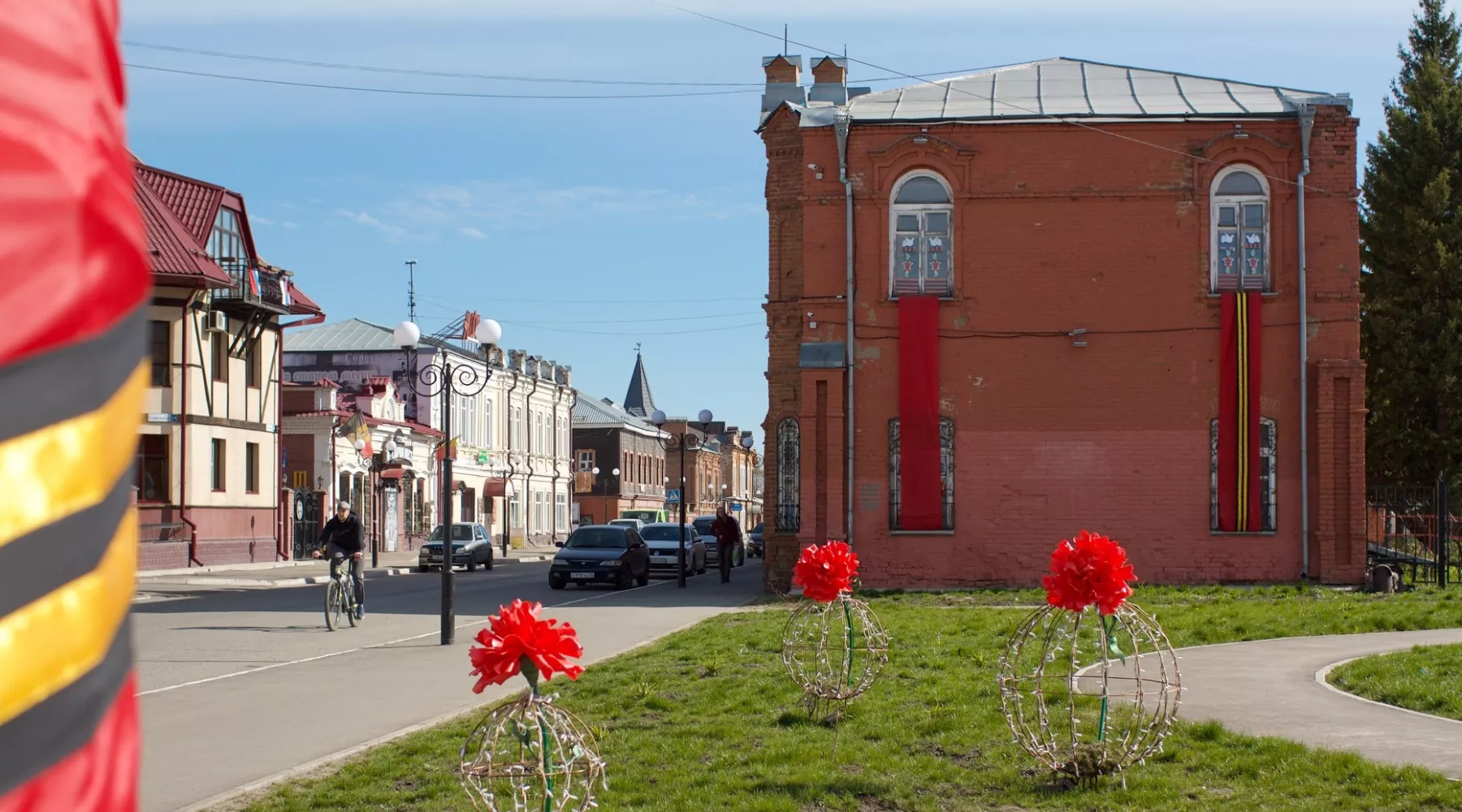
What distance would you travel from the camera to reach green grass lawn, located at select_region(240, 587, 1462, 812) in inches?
300

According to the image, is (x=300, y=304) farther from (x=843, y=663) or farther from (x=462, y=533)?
(x=843, y=663)

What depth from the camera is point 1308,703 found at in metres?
11.0

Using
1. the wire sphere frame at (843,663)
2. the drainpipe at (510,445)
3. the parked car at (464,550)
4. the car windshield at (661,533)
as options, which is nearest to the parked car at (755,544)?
the parked car at (464,550)

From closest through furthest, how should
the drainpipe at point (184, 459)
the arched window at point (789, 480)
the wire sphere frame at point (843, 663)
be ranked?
the wire sphere frame at point (843, 663) → the arched window at point (789, 480) → the drainpipe at point (184, 459)

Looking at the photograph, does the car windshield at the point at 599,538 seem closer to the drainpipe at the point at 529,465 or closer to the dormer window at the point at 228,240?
the dormer window at the point at 228,240

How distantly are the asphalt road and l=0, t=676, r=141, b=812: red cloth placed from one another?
56 millimetres

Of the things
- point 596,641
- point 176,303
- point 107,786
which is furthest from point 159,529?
point 107,786

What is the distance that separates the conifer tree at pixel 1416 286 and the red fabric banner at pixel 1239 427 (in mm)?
16642

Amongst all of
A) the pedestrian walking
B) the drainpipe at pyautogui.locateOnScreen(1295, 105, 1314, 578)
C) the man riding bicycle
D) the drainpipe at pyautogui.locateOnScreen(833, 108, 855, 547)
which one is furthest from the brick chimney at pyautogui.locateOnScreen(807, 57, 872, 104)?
the man riding bicycle

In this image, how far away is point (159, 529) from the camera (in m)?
38.6

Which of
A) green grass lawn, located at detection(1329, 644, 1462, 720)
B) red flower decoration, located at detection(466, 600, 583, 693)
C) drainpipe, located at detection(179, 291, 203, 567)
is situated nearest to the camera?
red flower decoration, located at detection(466, 600, 583, 693)

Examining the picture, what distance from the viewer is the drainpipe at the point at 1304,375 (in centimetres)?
2559

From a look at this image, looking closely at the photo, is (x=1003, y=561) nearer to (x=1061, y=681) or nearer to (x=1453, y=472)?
(x=1061, y=681)

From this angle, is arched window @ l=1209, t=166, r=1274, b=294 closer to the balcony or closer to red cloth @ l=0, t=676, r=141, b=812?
the balcony
